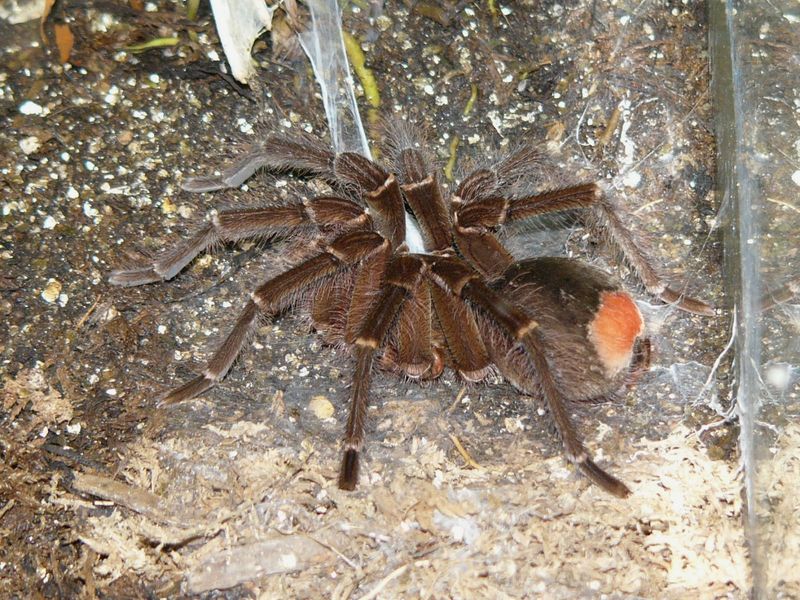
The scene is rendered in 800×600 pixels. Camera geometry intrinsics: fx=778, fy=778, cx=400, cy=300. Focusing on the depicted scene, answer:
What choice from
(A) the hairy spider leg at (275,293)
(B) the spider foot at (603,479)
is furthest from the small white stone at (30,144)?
(B) the spider foot at (603,479)

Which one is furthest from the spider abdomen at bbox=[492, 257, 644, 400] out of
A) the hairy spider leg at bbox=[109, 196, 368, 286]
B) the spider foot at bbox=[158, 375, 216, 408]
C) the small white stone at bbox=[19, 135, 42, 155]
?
the small white stone at bbox=[19, 135, 42, 155]

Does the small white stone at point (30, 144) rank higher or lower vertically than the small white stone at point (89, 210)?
higher

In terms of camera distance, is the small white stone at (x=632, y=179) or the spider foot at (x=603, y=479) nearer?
the spider foot at (x=603, y=479)

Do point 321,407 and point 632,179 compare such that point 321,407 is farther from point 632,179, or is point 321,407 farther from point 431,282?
point 632,179

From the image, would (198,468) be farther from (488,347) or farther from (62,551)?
(488,347)

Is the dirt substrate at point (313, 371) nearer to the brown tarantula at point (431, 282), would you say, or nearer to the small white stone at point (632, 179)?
the small white stone at point (632, 179)

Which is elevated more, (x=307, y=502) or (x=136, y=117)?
(x=136, y=117)

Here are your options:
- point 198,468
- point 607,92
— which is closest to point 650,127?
point 607,92
